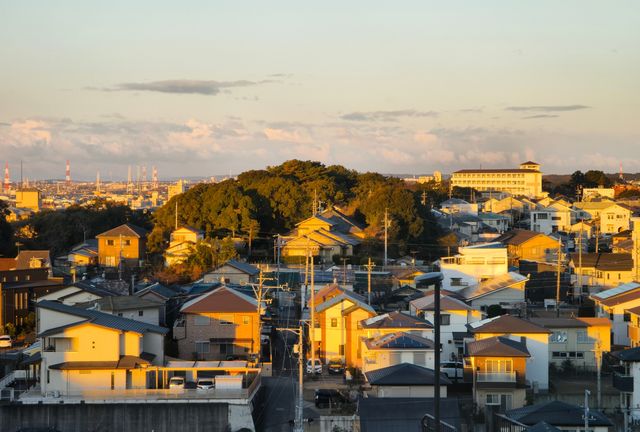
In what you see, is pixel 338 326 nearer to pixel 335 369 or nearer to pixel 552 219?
pixel 335 369

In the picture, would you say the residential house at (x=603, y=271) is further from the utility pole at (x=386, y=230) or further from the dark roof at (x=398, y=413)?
the dark roof at (x=398, y=413)

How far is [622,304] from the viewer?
18844mm

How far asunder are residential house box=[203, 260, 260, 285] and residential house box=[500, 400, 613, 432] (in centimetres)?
1063

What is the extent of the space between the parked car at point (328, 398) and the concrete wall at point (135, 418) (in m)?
1.20

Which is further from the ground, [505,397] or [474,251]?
[474,251]

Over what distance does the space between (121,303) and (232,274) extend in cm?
532

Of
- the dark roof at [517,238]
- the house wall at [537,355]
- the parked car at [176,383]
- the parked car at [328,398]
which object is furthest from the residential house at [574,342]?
the dark roof at [517,238]

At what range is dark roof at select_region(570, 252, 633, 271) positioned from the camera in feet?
82.5

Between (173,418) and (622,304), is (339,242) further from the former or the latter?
(173,418)

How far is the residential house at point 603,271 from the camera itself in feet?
81.4

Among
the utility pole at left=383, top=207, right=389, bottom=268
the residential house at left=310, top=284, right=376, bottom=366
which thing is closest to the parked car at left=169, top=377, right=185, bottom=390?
the residential house at left=310, top=284, right=376, bottom=366

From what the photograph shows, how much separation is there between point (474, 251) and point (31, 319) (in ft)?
37.3

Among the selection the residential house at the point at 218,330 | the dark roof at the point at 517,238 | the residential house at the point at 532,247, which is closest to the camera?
the residential house at the point at 218,330

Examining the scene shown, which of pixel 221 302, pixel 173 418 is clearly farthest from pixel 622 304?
pixel 173 418
